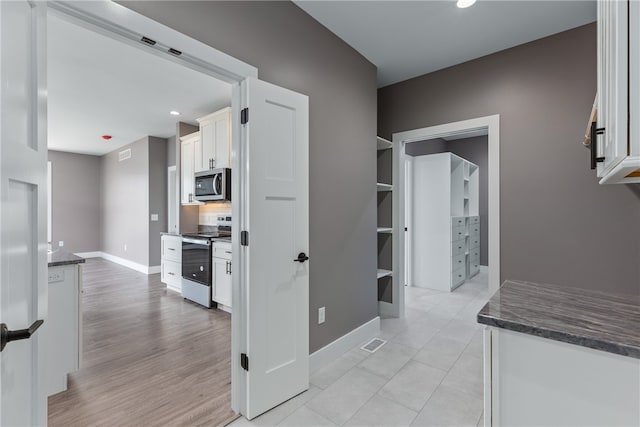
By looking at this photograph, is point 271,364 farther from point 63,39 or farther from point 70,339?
point 63,39

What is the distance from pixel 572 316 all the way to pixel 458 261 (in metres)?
4.11

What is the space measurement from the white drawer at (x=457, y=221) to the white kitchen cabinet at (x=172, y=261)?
419cm

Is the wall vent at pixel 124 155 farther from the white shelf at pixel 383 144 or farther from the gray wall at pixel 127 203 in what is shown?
the white shelf at pixel 383 144

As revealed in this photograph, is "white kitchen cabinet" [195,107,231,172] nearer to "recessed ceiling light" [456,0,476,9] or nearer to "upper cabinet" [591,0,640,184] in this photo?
"recessed ceiling light" [456,0,476,9]

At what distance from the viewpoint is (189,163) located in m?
4.84

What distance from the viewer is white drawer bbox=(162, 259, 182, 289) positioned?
4.43 meters

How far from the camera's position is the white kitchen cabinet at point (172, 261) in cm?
440

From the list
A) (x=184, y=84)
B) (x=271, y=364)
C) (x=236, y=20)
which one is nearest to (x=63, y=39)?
(x=184, y=84)

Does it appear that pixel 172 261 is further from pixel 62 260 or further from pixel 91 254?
pixel 91 254

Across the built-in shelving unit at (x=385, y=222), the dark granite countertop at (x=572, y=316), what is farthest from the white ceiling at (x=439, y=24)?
the dark granite countertop at (x=572, y=316)

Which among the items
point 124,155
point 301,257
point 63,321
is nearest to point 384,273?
point 301,257

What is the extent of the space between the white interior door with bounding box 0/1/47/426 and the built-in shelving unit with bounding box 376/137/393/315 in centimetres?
304

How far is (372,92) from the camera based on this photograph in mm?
3074

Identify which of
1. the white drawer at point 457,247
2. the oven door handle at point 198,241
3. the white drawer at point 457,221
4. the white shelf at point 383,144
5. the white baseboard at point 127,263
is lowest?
the white baseboard at point 127,263
